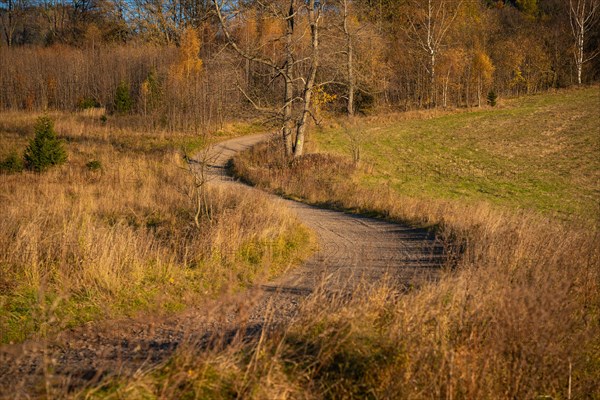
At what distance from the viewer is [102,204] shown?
41.1 ft

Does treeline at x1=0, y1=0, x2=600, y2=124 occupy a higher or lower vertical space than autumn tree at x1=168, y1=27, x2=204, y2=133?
higher

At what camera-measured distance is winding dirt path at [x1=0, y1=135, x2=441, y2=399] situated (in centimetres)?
377

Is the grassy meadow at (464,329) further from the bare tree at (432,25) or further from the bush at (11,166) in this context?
the bare tree at (432,25)

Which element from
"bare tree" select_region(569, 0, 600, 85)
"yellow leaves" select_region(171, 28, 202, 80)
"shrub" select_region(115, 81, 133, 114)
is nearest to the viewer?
"yellow leaves" select_region(171, 28, 202, 80)

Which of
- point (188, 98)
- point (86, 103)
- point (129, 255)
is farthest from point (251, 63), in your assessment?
point (129, 255)

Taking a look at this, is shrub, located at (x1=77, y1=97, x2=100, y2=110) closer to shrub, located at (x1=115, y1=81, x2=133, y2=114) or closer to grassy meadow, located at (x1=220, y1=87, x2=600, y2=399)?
shrub, located at (x1=115, y1=81, x2=133, y2=114)

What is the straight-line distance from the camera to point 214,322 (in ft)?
16.6

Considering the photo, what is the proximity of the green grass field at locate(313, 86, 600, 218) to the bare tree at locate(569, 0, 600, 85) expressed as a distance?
20.3ft

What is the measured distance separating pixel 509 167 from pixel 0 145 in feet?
90.2

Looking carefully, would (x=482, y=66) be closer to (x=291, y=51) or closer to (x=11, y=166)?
(x=291, y=51)

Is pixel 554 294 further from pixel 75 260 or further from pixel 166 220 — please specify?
pixel 166 220

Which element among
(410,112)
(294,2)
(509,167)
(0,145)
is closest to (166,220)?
(294,2)

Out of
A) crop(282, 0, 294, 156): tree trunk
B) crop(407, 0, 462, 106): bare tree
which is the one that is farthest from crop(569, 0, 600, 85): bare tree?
crop(282, 0, 294, 156): tree trunk

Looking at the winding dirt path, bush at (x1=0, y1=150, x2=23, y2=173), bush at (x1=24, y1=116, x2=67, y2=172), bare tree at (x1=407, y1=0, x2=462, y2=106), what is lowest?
the winding dirt path
